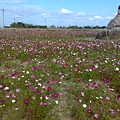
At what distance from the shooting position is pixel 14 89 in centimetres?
512

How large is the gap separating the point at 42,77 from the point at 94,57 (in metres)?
3.27

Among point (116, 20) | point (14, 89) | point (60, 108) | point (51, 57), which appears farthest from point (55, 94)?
point (116, 20)

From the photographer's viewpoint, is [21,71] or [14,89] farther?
[21,71]

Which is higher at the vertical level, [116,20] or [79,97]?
[116,20]

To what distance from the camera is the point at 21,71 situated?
6352mm

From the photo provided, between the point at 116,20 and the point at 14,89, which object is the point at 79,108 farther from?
the point at 116,20

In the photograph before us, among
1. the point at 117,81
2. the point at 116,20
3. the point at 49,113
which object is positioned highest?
the point at 116,20

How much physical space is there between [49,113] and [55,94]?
67cm

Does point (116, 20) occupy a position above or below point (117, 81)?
above

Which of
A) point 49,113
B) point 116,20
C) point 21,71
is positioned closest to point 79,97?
point 49,113

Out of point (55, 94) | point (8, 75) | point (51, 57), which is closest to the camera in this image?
point (55, 94)

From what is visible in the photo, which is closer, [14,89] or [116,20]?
[14,89]

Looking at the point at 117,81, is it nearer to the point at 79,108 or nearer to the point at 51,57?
the point at 79,108

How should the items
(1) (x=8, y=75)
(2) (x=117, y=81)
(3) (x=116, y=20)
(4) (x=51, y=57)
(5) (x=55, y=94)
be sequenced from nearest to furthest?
(5) (x=55, y=94), (2) (x=117, y=81), (1) (x=8, y=75), (4) (x=51, y=57), (3) (x=116, y=20)
